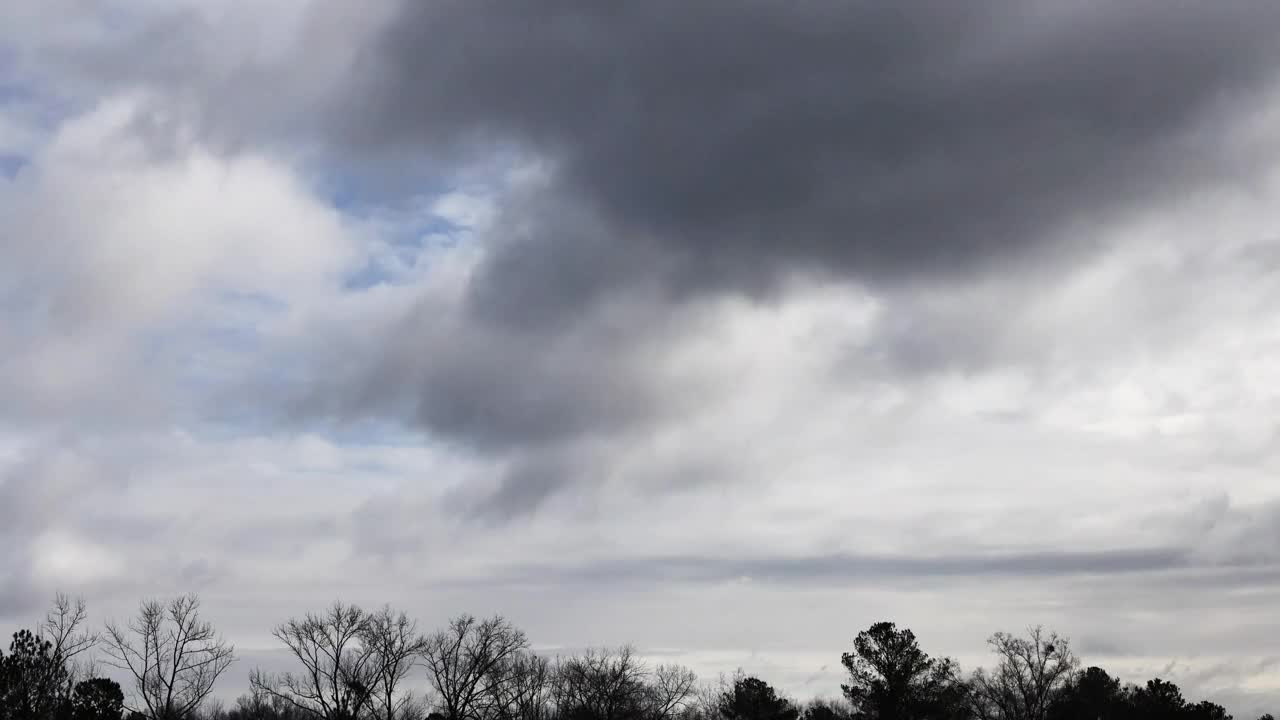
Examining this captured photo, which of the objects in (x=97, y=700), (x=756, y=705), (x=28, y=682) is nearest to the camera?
(x=28, y=682)

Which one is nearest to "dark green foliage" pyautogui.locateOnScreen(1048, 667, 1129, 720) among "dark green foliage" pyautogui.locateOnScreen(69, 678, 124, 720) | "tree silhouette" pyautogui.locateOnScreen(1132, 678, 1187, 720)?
"tree silhouette" pyautogui.locateOnScreen(1132, 678, 1187, 720)

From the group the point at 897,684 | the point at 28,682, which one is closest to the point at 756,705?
the point at 897,684

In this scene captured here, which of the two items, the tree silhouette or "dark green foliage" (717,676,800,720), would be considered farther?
"dark green foliage" (717,676,800,720)

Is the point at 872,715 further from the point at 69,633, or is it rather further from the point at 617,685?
the point at 69,633

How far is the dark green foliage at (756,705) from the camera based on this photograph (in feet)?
424

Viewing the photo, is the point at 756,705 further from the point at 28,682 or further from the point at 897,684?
the point at 28,682

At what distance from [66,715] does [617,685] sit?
2328 inches

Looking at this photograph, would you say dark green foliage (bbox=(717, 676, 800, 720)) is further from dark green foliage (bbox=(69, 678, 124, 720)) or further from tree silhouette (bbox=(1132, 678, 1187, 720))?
dark green foliage (bbox=(69, 678, 124, 720))

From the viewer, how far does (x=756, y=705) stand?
424 feet

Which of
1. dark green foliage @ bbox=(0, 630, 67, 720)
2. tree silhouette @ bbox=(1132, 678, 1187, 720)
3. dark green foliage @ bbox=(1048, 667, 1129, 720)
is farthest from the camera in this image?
dark green foliage @ bbox=(1048, 667, 1129, 720)

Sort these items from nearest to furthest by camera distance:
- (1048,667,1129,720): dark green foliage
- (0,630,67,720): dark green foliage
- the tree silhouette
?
(0,630,67,720): dark green foliage
the tree silhouette
(1048,667,1129,720): dark green foliage

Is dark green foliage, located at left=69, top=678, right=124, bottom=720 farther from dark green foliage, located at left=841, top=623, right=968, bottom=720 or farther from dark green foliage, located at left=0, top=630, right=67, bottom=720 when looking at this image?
dark green foliage, located at left=841, top=623, right=968, bottom=720

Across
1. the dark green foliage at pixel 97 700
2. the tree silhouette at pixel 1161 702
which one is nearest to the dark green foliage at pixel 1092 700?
the tree silhouette at pixel 1161 702

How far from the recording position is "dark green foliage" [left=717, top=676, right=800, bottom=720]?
424ft
